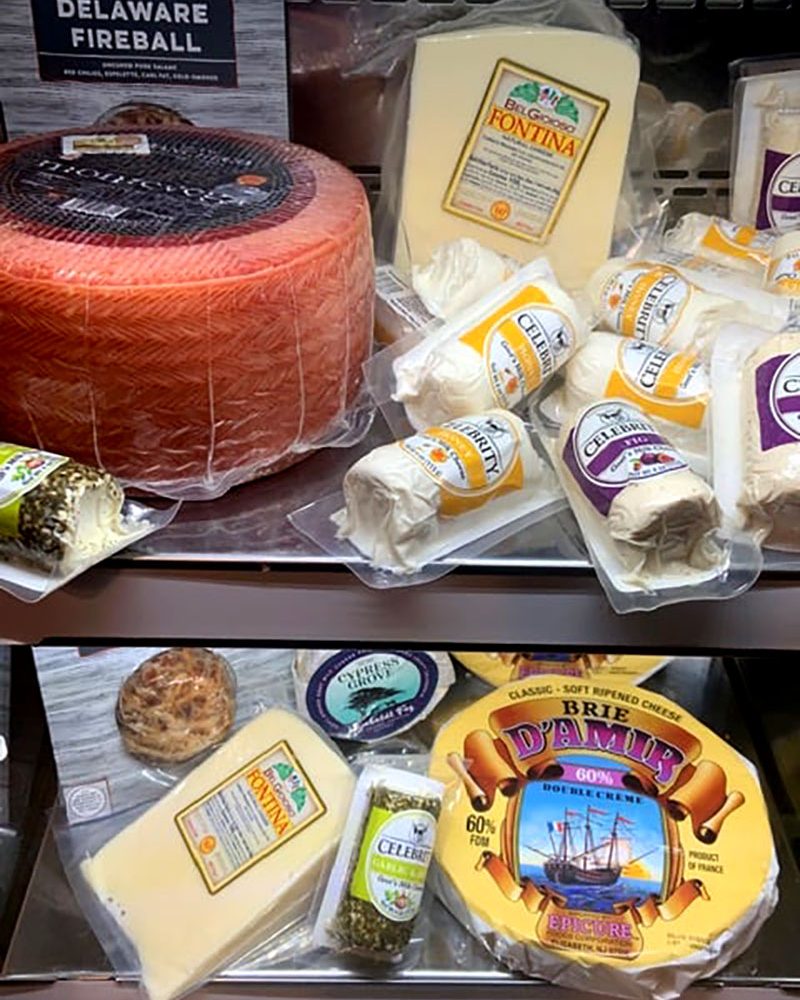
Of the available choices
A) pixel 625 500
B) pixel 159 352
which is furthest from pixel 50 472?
pixel 625 500

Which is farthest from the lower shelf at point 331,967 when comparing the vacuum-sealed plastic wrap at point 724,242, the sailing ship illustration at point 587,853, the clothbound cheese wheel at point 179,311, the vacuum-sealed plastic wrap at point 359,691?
the vacuum-sealed plastic wrap at point 724,242

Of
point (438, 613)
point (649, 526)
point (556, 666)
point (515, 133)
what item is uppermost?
point (515, 133)

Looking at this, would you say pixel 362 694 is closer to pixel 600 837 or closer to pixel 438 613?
pixel 600 837

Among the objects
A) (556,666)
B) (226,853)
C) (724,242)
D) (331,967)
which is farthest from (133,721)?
(724,242)

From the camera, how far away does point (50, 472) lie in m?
0.84

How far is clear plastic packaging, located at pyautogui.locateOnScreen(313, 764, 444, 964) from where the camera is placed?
1.13 metres

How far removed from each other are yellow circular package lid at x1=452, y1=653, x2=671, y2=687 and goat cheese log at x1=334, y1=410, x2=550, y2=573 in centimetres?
45

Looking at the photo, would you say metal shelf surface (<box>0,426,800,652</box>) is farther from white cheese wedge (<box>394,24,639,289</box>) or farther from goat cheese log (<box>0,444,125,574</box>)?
white cheese wedge (<box>394,24,639,289</box>)

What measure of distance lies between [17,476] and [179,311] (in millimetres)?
163

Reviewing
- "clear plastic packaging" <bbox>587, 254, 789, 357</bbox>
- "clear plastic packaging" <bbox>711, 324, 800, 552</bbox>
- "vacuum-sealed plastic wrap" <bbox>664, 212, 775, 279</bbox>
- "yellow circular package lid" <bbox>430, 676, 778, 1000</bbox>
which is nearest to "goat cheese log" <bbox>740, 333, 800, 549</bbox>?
"clear plastic packaging" <bbox>711, 324, 800, 552</bbox>

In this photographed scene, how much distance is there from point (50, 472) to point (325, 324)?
23 cm

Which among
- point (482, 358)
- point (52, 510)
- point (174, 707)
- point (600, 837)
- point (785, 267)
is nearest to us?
point (52, 510)

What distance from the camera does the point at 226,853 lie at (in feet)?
4.05

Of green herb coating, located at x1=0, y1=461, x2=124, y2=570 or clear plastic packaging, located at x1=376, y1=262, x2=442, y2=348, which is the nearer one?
green herb coating, located at x1=0, y1=461, x2=124, y2=570
